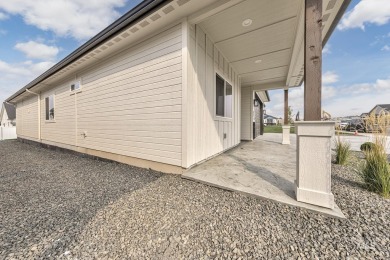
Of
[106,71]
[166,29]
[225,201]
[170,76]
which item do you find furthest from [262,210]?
[106,71]

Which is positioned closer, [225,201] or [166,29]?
[225,201]

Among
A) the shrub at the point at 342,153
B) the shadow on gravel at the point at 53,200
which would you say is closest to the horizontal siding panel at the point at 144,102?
the shadow on gravel at the point at 53,200

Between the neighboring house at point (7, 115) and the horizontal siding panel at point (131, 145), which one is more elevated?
the neighboring house at point (7, 115)

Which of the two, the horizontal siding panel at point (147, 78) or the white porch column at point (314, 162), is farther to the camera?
the horizontal siding panel at point (147, 78)

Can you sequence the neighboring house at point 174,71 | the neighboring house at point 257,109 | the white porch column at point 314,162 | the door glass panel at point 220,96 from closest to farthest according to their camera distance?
the white porch column at point 314,162, the neighboring house at point 174,71, the door glass panel at point 220,96, the neighboring house at point 257,109

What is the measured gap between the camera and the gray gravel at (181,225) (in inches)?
53.6

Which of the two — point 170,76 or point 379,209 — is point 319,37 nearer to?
point 379,209

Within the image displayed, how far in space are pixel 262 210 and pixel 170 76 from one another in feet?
9.38

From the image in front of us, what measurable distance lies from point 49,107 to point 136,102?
7.05 metres

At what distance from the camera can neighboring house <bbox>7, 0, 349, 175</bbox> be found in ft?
10.2

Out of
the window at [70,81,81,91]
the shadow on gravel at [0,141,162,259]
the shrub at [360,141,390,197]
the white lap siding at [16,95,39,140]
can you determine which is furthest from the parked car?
the white lap siding at [16,95,39,140]

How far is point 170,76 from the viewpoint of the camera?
3330 mm

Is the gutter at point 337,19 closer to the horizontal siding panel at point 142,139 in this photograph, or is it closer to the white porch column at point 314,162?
the white porch column at point 314,162

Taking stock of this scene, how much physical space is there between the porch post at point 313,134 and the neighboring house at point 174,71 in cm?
133
